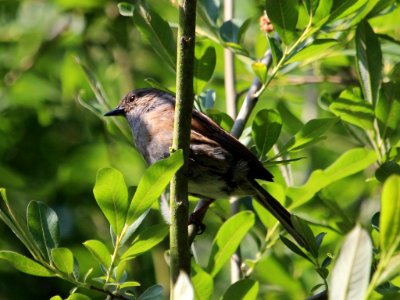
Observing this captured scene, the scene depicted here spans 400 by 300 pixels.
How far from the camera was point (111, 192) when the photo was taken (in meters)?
2.85

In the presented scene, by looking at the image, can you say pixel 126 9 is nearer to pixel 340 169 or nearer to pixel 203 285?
pixel 340 169

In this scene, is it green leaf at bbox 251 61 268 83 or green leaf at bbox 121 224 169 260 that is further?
green leaf at bbox 251 61 268 83

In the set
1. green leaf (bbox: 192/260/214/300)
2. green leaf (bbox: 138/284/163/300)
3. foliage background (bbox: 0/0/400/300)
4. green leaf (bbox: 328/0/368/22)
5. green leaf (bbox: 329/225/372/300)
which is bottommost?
foliage background (bbox: 0/0/400/300)

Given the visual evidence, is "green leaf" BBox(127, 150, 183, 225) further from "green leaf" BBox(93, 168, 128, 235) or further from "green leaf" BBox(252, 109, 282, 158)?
"green leaf" BBox(252, 109, 282, 158)

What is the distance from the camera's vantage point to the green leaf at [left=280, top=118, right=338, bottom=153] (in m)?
3.52

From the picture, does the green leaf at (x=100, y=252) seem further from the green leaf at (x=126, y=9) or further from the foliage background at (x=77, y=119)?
the foliage background at (x=77, y=119)

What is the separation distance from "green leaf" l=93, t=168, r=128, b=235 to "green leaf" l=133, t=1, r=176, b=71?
1.06 meters

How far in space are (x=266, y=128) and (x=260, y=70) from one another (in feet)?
0.89

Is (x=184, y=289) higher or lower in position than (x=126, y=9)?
lower

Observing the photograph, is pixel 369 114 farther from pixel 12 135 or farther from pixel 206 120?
pixel 12 135

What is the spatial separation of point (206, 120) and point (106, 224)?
229cm

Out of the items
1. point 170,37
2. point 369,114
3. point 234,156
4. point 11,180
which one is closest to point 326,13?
point 369,114

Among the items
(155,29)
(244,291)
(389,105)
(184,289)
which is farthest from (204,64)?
(184,289)

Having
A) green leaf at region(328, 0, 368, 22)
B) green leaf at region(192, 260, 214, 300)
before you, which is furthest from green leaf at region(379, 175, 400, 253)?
green leaf at region(328, 0, 368, 22)
